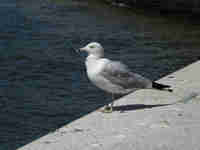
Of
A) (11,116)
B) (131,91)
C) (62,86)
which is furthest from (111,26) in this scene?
(131,91)

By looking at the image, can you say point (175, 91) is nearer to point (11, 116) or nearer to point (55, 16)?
point (11, 116)

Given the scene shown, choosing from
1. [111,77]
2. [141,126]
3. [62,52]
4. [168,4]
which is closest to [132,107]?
[111,77]

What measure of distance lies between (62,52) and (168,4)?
5110 millimetres

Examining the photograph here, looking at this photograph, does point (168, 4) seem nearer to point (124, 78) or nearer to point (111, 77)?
point (124, 78)

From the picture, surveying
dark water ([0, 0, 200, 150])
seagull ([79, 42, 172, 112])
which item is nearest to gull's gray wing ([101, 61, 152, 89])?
Answer: seagull ([79, 42, 172, 112])

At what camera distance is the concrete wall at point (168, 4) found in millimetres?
17016

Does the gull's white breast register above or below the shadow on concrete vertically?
above

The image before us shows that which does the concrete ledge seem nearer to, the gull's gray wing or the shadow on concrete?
the shadow on concrete

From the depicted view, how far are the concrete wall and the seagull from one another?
32.9 feet

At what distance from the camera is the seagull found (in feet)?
23.0

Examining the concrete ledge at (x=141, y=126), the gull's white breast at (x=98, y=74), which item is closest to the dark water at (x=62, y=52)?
the gull's white breast at (x=98, y=74)

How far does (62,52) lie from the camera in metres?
13.2

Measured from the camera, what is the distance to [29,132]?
9500 mm

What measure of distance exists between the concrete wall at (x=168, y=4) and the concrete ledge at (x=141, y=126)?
9829mm
